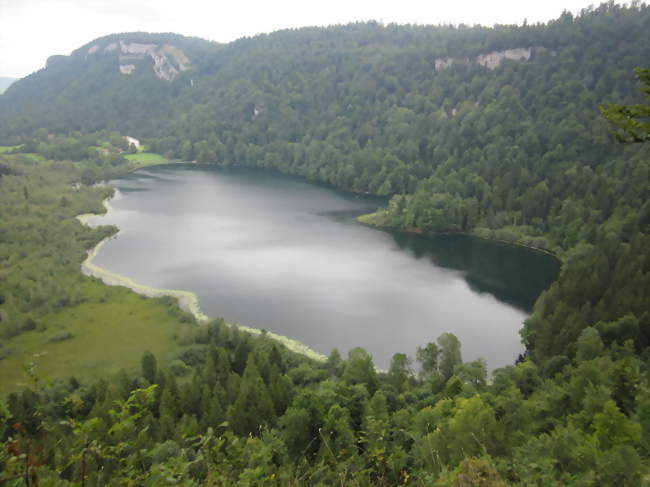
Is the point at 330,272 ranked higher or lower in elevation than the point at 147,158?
lower

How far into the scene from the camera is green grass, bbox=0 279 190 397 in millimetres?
28672

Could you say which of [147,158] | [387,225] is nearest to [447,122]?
[387,225]

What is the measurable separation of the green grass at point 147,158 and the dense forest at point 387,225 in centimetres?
445

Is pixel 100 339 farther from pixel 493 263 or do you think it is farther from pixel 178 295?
pixel 493 263

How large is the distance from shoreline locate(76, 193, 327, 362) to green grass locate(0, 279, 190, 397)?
193cm

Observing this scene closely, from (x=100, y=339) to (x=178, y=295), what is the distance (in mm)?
8794

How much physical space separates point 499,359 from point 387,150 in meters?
71.6

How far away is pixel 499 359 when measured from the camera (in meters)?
31.0

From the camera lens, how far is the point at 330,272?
47.1 m

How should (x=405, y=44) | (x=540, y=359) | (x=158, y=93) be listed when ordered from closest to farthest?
(x=540, y=359)
(x=405, y=44)
(x=158, y=93)

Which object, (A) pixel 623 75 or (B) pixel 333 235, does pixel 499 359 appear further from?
(A) pixel 623 75

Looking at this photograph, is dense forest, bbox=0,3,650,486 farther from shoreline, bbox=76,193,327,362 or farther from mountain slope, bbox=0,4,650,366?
shoreline, bbox=76,193,327,362

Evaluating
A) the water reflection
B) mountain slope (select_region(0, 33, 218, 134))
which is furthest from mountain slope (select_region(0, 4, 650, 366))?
the water reflection

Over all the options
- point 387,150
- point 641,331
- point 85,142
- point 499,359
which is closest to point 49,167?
point 85,142
